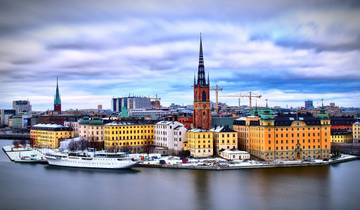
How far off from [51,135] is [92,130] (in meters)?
3.98

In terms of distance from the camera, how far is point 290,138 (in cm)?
2995

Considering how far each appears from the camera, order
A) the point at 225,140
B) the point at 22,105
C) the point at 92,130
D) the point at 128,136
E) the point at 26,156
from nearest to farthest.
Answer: the point at 225,140 → the point at 26,156 → the point at 128,136 → the point at 92,130 → the point at 22,105

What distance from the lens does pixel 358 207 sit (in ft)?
57.4

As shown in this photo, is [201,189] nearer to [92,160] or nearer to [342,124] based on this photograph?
[92,160]

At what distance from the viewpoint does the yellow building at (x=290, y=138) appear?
97.2 feet

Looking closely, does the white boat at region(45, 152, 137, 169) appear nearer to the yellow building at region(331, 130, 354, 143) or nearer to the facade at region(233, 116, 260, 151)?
the facade at region(233, 116, 260, 151)

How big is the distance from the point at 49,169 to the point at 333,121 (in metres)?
24.8

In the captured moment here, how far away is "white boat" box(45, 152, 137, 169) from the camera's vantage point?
90.3 ft

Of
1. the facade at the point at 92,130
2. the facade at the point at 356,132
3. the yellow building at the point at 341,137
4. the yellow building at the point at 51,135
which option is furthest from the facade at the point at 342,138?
the yellow building at the point at 51,135

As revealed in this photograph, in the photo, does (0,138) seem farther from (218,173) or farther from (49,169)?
(218,173)

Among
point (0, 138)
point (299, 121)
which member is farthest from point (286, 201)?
point (0, 138)

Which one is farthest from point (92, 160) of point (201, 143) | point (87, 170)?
point (201, 143)

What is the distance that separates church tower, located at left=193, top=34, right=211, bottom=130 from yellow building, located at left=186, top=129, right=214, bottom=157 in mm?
5438

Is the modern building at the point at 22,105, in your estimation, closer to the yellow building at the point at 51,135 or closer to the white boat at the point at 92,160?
the yellow building at the point at 51,135
